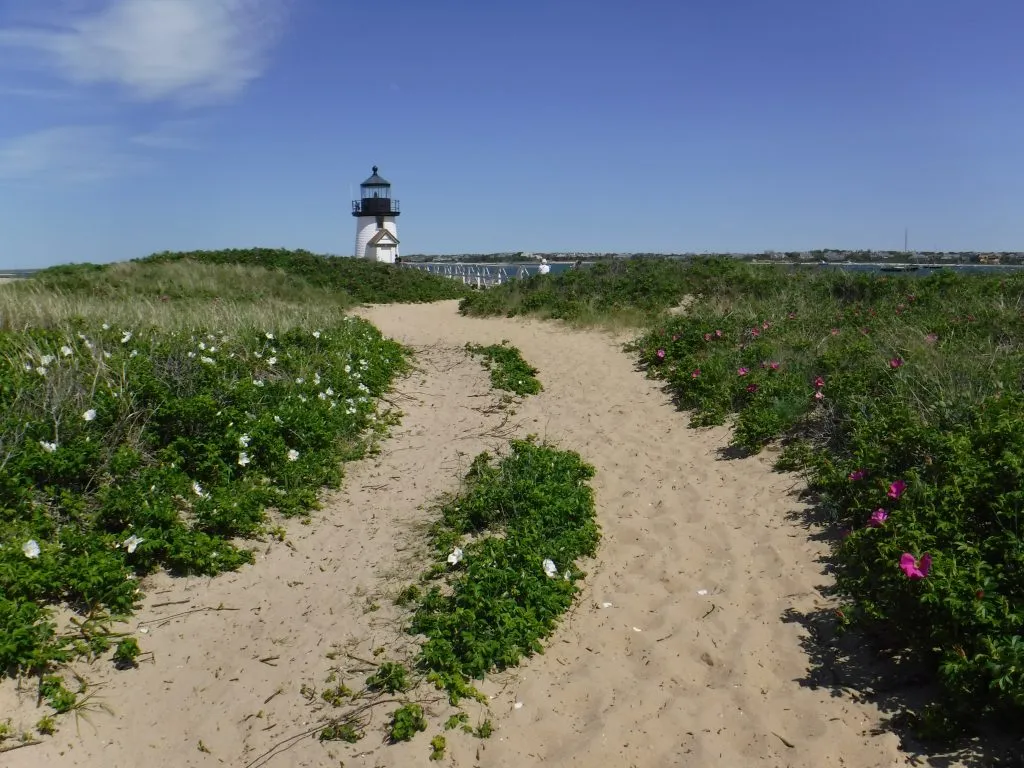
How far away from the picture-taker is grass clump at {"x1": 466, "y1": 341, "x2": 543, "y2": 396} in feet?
32.6

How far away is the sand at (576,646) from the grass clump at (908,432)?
0.43m

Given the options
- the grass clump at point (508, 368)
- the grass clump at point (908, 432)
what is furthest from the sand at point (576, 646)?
the grass clump at point (508, 368)

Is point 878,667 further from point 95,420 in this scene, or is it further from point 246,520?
point 95,420

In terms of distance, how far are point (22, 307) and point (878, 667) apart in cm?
999

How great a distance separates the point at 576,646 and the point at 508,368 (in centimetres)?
664

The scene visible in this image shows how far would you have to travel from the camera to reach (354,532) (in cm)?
601

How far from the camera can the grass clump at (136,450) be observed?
14.6 feet

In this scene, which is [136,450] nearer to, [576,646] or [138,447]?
[138,447]

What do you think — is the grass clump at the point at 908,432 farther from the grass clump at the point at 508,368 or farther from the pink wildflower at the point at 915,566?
the grass clump at the point at 508,368

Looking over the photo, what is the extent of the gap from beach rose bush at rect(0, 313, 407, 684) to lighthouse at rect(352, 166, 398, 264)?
29.4m

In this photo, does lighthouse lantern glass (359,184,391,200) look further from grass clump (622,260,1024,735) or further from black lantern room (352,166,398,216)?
grass clump (622,260,1024,735)

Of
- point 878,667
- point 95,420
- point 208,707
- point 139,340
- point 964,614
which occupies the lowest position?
point 208,707

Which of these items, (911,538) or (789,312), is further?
(789,312)

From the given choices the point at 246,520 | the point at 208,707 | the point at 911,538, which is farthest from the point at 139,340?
the point at 911,538
